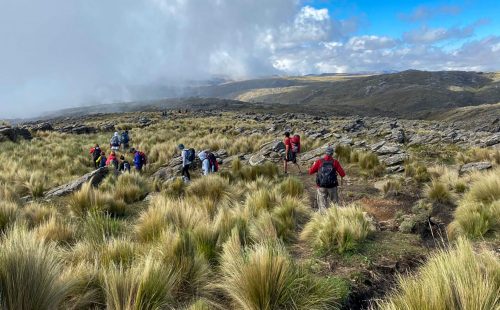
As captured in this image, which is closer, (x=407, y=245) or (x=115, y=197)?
(x=407, y=245)

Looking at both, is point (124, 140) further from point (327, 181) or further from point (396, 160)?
point (327, 181)

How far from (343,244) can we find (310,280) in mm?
2074

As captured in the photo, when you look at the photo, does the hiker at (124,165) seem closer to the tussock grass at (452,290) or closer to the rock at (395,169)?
the rock at (395,169)

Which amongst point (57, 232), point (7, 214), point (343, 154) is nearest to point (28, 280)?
point (57, 232)

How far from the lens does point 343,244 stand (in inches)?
251

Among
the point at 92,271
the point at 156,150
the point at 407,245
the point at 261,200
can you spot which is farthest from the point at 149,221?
the point at 156,150

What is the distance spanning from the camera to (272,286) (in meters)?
4.11

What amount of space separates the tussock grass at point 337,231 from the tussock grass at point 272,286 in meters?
1.87

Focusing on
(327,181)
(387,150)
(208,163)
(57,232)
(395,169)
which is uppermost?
(57,232)

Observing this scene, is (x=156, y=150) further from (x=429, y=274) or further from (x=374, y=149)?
(x=429, y=274)

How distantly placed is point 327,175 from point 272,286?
5891 mm

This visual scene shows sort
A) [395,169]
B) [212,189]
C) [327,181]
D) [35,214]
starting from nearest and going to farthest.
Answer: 1. [35,214]
2. [327,181]
3. [212,189]
4. [395,169]

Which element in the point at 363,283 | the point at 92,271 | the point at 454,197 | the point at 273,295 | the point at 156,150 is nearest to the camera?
the point at 273,295

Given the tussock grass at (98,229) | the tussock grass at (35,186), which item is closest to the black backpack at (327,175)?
the tussock grass at (98,229)
